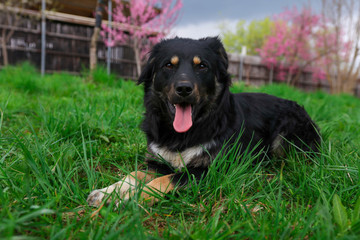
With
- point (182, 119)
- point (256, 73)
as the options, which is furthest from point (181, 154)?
point (256, 73)

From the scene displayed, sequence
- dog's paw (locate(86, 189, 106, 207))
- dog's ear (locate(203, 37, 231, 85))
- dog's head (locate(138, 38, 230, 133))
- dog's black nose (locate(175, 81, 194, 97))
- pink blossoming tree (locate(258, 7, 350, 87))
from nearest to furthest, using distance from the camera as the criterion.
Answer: dog's paw (locate(86, 189, 106, 207))
dog's black nose (locate(175, 81, 194, 97))
dog's head (locate(138, 38, 230, 133))
dog's ear (locate(203, 37, 231, 85))
pink blossoming tree (locate(258, 7, 350, 87))

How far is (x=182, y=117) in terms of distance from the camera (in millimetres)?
2266

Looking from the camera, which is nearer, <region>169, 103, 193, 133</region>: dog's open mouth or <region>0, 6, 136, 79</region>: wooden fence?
<region>169, 103, 193, 133</region>: dog's open mouth

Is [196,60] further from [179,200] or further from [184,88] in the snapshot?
[179,200]

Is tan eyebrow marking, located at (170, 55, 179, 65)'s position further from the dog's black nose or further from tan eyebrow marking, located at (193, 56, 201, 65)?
the dog's black nose

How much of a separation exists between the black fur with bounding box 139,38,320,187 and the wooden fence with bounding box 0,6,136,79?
9.59m

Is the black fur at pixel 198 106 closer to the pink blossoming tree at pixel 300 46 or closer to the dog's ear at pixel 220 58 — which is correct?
the dog's ear at pixel 220 58

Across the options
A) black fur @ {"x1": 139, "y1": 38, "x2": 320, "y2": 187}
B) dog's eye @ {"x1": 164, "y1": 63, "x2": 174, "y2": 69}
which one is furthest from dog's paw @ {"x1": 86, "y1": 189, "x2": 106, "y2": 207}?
dog's eye @ {"x1": 164, "y1": 63, "x2": 174, "y2": 69}

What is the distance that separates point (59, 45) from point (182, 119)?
12.5 metres

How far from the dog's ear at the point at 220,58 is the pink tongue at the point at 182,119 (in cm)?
52

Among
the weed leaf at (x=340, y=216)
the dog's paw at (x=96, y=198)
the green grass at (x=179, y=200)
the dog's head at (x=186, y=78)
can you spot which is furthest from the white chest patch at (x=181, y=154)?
the weed leaf at (x=340, y=216)

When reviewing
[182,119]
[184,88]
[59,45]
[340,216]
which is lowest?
[340,216]

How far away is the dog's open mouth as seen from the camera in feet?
7.30

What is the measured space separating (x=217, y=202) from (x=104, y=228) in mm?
724
